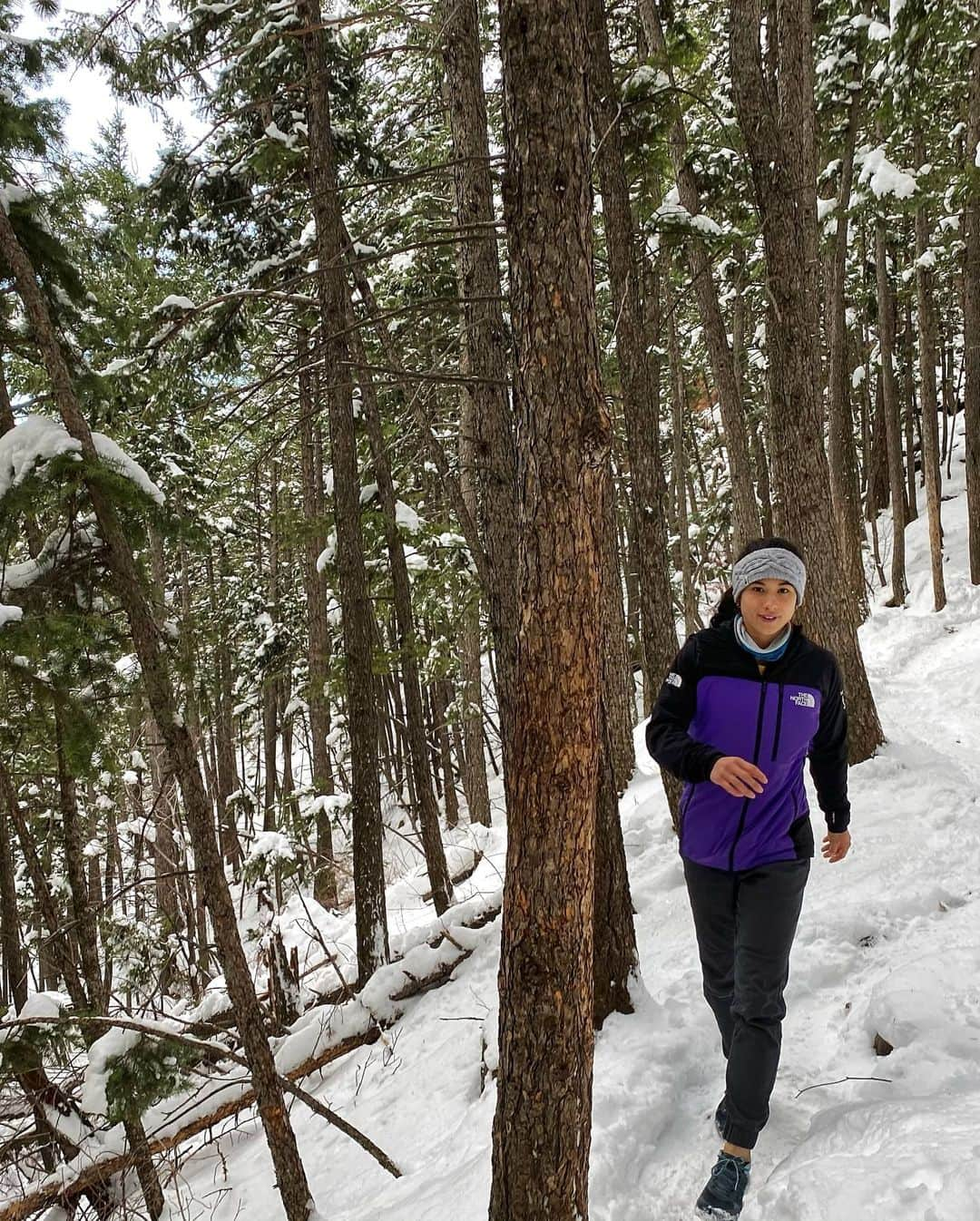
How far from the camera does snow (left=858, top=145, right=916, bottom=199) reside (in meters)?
11.5

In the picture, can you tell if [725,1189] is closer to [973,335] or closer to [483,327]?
[483,327]

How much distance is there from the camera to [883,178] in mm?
11820

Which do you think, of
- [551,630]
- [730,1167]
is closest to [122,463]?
[551,630]

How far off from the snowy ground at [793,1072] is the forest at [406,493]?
0.22ft

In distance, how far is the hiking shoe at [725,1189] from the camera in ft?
8.59

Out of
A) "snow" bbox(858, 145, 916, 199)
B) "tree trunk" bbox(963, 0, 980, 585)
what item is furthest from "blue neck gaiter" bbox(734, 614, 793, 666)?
"tree trunk" bbox(963, 0, 980, 585)

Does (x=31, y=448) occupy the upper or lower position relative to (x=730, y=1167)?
upper

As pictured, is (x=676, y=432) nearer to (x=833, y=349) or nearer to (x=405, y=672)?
(x=833, y=349)

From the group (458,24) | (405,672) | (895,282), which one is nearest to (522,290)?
(458,24)

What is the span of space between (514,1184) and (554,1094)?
35 centimetres

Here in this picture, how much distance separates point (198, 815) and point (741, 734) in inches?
123

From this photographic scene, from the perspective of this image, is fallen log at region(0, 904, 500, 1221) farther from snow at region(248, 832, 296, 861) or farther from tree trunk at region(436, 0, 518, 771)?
tree trunk at region(436, 0, 518, 771)

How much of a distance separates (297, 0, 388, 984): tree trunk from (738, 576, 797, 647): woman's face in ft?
16.8

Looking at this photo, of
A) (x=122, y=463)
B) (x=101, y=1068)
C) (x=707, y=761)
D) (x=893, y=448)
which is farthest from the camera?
(x=893, y=448)
